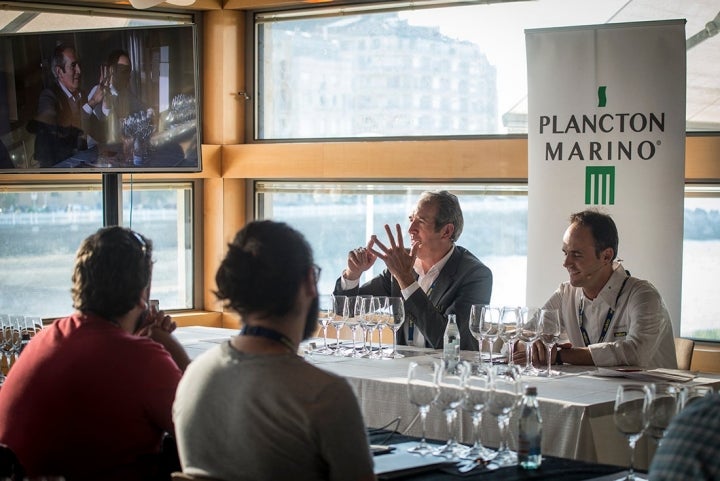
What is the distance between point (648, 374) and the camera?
4160mm

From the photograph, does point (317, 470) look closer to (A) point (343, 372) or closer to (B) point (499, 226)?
(A) point (343, 372)

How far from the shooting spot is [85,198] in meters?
7.64

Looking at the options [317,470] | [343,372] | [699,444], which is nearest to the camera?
[699,444]

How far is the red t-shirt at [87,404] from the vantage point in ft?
9.12

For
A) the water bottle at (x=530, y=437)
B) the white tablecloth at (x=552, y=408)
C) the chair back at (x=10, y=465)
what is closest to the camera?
the chair back at (x=10, y=465)

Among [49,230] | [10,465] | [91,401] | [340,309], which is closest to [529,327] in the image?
[340,309]

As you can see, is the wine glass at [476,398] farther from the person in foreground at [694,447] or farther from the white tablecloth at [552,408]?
the person in foreground at [694,447]

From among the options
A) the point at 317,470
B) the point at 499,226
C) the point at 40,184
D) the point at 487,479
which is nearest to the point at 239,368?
the point at 317,470

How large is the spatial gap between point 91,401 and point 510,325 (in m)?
1.92

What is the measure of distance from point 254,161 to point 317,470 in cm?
563

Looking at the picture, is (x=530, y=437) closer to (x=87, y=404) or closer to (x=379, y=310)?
(x=87, y=404)

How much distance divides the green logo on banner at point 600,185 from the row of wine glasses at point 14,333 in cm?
314

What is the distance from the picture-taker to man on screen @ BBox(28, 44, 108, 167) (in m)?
6.30

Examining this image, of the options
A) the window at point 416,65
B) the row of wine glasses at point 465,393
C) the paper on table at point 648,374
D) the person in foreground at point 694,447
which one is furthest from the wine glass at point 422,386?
the window at point 416,65
